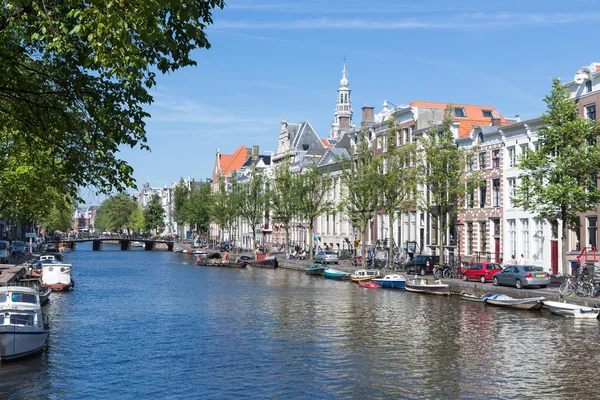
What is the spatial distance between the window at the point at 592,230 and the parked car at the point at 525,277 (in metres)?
6.80

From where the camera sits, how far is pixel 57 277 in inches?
2219

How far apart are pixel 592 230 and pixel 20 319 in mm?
42595

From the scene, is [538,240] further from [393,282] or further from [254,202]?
[254,202]

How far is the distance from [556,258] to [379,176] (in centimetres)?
1983

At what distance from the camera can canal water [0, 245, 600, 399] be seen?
24.3 m

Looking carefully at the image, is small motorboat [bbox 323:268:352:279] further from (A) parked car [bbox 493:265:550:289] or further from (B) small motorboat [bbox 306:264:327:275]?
(A) parked car [bbox 493:265:550:289]

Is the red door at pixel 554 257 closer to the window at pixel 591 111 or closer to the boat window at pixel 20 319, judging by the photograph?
the window at pixel 591 111

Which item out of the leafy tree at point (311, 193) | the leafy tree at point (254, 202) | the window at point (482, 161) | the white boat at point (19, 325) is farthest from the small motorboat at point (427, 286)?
the leafy tree at point (254, 202)

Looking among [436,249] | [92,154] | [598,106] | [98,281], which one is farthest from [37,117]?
[436,249]

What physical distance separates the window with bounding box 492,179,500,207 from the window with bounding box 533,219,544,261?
610cm

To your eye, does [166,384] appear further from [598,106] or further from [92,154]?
[598,106]

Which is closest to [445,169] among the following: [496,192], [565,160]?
[496,192]

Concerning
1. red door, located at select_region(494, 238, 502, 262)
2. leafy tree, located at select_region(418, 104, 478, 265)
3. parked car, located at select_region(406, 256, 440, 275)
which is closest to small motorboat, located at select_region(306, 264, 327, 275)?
parked car, located at select_region(406, 256, 440, 275)

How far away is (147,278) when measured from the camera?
73438 millimetres
